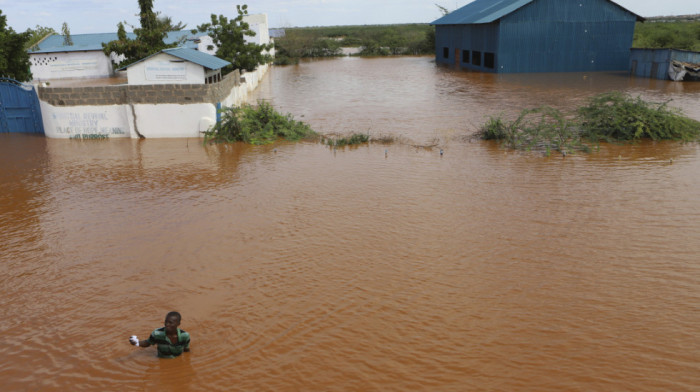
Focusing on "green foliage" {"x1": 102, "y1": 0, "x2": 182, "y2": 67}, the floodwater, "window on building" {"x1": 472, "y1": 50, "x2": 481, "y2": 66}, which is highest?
"green foliage" {"x1": 102, "y1": 0, "x2": 182, "y2": 67}

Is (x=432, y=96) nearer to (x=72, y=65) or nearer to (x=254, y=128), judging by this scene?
(x=254, y=128)

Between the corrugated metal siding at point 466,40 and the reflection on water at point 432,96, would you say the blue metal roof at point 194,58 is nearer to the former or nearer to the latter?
the reflection on water at point 432,96

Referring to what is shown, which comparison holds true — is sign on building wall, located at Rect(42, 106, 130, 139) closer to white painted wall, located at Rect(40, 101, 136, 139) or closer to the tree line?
white painted wall, located at Rect(40, 101, 136, 139)

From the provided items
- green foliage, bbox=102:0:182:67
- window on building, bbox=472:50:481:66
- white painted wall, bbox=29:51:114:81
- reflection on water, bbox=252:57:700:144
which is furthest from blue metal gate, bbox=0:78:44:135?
window on building, bbox=472:50:481:66

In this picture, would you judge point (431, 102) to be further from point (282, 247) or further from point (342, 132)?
point (282, 247)

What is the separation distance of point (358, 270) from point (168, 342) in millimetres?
3342

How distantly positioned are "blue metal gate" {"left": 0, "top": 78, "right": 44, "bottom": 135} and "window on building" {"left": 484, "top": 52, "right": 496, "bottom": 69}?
101ft

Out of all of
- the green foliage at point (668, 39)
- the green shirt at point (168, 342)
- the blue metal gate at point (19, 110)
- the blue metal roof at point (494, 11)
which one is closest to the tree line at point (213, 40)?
the blue metal gate at point (19, 110)

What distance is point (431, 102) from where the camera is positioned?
26.8m

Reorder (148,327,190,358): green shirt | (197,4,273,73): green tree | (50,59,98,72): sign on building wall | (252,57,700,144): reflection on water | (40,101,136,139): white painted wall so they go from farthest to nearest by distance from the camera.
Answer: (50,59,98,72): sign on building wall → (197,4,273,73): green tree → (252,57,700,144): reflection on water → (40,101,136,139): white painted wall → (148,327,190,358): green shirt

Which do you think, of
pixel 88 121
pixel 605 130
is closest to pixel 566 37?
pixel 605 130

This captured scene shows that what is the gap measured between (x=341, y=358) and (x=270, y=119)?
14.1m

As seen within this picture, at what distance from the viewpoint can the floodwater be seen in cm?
613

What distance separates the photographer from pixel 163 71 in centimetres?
1816
